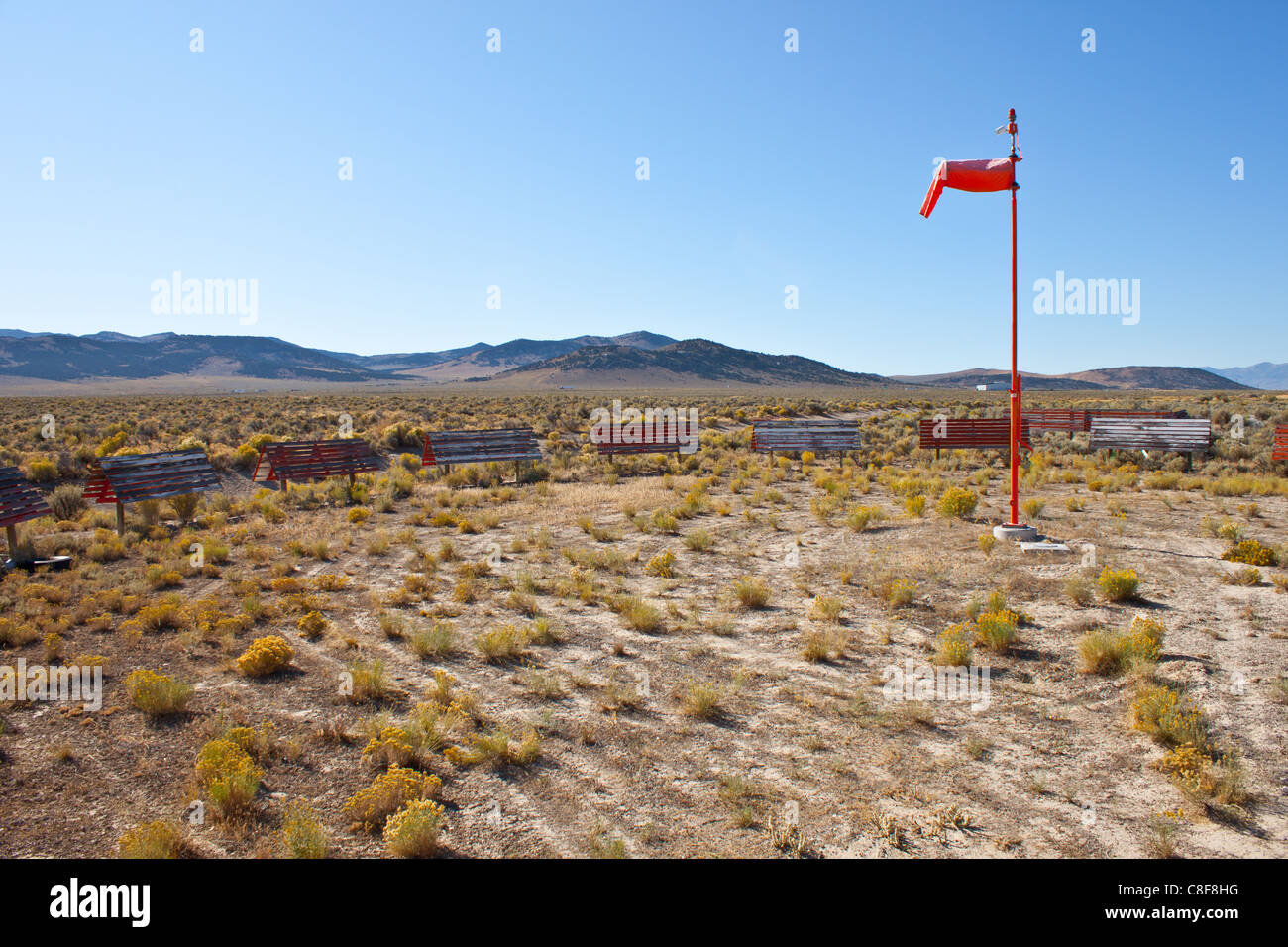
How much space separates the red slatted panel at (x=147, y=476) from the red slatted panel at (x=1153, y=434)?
858 inches

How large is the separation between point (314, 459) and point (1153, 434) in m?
21.4

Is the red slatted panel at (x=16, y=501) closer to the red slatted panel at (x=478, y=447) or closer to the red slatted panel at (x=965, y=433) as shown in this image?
the red slatted panel at (x=478, y=447)

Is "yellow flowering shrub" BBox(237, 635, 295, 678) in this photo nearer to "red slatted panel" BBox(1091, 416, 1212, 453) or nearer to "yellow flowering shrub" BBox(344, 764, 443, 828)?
"yellow flowering shrub" BBox(344, 764, 443, 828)

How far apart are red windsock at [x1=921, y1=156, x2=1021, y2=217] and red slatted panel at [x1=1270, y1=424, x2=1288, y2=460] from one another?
40.6 feet

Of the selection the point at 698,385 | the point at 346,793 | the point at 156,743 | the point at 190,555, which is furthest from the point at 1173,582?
the point at 698,385

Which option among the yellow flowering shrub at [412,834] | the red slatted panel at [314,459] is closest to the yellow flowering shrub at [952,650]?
the yellow flowering shrub at [412,834]

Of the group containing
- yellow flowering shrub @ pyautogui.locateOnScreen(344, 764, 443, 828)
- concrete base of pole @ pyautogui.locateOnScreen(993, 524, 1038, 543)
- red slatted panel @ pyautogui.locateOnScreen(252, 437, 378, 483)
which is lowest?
yellow flowering shrub @ pyautogui.locateOnScreen(344, 764, 443, 828)

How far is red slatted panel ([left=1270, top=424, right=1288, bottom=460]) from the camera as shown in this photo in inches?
646

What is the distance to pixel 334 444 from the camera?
17438mm

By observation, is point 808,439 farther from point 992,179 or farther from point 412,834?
point 412,834

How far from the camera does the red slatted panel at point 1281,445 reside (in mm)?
16406

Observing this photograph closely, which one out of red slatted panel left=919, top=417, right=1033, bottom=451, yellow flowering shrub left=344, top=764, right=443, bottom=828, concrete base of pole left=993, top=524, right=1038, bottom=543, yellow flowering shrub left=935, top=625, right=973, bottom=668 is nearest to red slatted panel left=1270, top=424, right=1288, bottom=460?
red slatted panel left=919, top=417, right=1033, bottom=451
